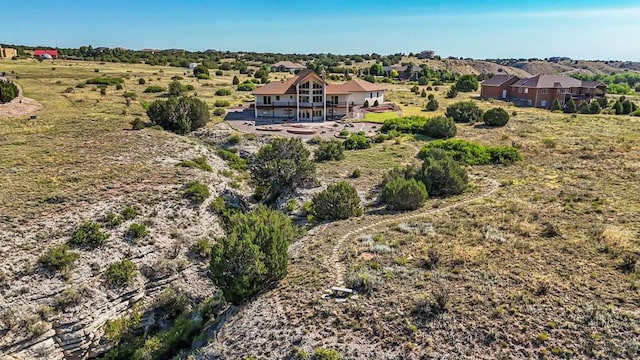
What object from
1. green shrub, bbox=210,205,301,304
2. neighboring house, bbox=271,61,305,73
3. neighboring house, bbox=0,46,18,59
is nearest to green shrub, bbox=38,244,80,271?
green shrub, bbox=210,205,301,304

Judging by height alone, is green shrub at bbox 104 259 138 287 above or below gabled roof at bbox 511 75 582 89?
below

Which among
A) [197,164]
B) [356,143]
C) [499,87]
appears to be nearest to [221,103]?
[356,143]

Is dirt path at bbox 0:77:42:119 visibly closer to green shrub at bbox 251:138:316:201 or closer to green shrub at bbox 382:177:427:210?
green shrub at bbox 251:138:316:201

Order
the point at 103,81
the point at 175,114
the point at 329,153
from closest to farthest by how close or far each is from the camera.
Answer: the point at 329,153 → the point at 175,114 → the point at 103,81

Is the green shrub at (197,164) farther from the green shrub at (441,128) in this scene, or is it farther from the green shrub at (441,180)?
the green shrub at (441,128)

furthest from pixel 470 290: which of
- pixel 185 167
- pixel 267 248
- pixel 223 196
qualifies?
pixel 185 167

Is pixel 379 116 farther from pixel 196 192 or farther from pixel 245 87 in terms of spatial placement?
pixel 196 192
